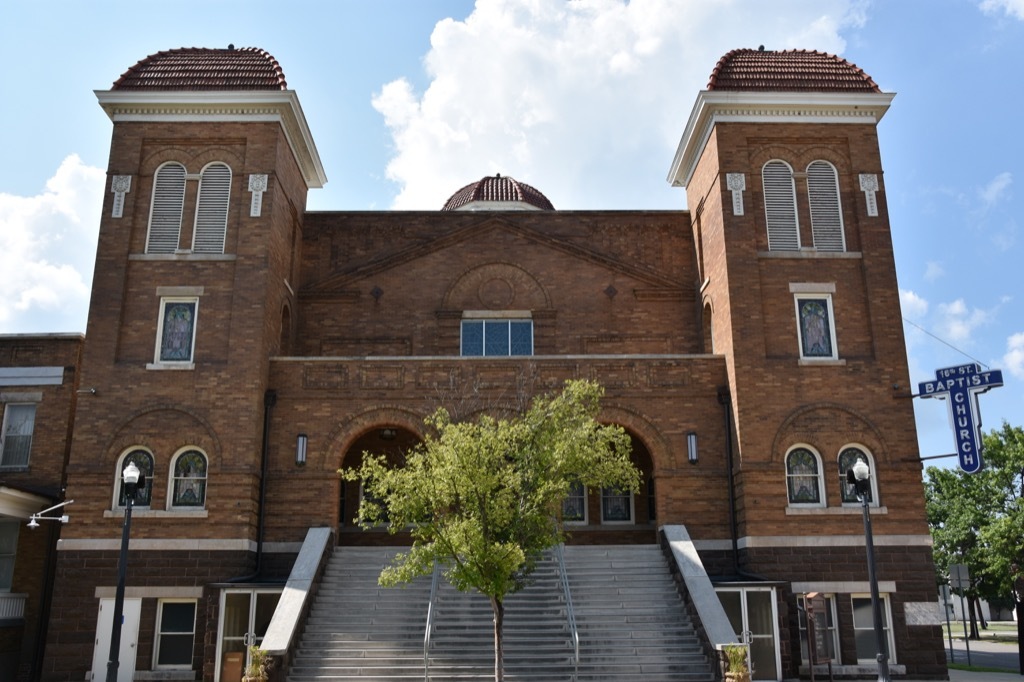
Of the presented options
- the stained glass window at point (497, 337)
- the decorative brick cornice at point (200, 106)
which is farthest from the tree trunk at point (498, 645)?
the decorative brick cornice at point (200, 106)

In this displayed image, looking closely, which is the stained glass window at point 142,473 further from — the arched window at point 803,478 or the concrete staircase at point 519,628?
the arched window at point 803,478

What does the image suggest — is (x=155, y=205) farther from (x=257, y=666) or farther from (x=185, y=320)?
(x=257, y=666)

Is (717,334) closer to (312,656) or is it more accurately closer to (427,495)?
(427,495)

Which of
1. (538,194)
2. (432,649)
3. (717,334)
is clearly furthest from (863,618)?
(538,194)

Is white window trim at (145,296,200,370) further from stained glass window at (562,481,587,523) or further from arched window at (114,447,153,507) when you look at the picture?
stained glass window at (562,481,587,523)

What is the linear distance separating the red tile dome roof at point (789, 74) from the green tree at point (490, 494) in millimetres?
A: 11625

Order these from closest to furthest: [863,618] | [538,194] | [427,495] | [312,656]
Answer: [427,495], [312,656], [863,618], [538,194]

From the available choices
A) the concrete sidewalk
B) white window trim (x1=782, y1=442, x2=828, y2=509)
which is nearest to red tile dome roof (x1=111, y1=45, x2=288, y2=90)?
white window trim (x1=782, y1=442, x2=828, y2=509)

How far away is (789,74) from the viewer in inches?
930

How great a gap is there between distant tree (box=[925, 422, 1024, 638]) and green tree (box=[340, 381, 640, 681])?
24.9 meters

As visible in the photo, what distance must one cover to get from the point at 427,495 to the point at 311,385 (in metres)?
7.02

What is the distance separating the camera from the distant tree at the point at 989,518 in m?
34.3

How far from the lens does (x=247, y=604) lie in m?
18.8

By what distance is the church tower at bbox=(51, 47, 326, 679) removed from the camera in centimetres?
1988
